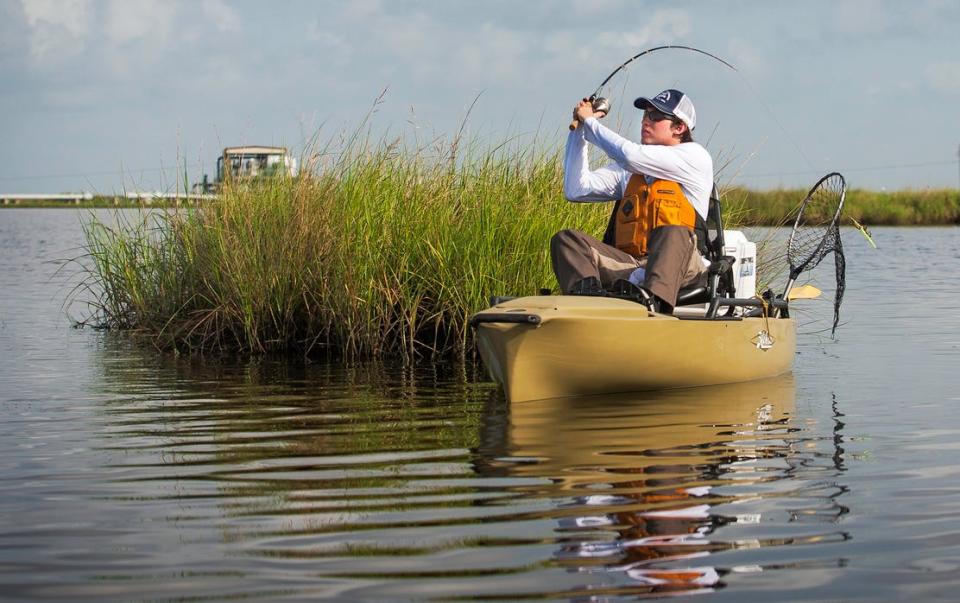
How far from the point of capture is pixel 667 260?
7.53 metres

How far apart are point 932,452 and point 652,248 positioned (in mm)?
2023

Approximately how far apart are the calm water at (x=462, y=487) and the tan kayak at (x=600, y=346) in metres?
0.15

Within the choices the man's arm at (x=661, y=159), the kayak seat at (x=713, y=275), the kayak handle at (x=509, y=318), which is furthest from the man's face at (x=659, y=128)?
the kayak handle at (x=509, y=318)

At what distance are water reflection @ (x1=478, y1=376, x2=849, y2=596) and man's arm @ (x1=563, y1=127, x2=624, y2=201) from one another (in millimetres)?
→ 1264

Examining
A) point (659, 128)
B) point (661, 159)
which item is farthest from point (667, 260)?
point (659, 128)

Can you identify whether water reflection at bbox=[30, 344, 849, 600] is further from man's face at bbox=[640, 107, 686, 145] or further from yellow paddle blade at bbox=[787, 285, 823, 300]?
man's face at bbox=[640, 107, 686, 145]

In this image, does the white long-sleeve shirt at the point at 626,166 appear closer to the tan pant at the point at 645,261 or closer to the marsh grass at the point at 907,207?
the tan pant at the point at 645,261

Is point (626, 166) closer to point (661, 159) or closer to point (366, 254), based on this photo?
point (661, 159)

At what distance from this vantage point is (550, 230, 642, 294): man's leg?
7.80 metres

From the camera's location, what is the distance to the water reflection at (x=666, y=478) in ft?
13.6

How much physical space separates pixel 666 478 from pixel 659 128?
3081 mm

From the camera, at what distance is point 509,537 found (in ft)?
14.5

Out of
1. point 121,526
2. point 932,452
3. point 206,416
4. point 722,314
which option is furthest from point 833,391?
point 121,526

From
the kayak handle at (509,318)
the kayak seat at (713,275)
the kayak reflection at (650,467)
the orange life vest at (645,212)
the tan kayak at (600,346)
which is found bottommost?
the kayak reflection at (650,467)
